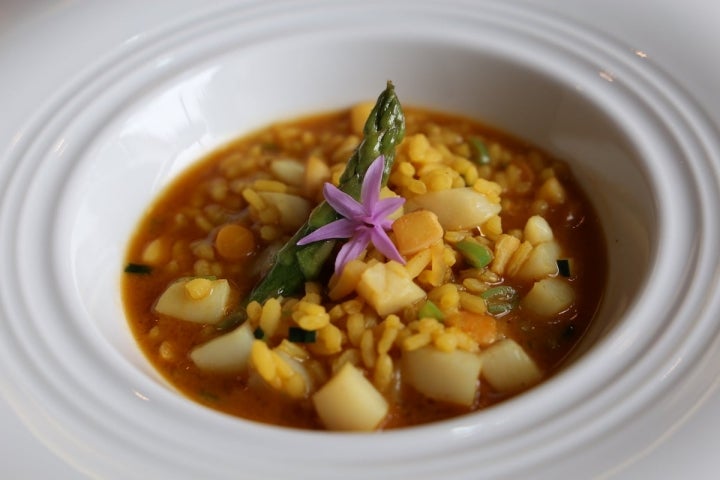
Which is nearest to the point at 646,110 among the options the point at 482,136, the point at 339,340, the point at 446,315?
the point at 482,136

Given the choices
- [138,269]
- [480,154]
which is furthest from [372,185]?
[138,269]

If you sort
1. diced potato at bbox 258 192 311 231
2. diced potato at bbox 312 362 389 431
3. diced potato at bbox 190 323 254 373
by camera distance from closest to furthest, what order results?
diced potato at bbox 312 362 389 431 → diced potato at bbox 190 323 254 373 → diced potato at bbox 258 192 311 231

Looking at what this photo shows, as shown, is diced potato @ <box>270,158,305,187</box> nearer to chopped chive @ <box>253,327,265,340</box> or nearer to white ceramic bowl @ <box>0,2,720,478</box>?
white ceramic bowl @ <box>0,2,720,478</box>

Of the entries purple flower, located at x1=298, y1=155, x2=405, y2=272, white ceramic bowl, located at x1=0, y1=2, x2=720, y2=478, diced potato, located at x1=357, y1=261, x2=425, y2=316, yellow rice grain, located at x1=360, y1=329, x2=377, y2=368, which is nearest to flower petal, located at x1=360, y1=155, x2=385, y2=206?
purple flower, located at x1=298, y1=155, x2=405, y2=272

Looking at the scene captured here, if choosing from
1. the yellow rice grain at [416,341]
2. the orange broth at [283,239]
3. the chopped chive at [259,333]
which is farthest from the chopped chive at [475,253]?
the chopped chive at [259,333]

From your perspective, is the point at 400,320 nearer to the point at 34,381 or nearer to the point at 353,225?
the point at 353,225

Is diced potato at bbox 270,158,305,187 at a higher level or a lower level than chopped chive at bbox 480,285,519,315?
higher
